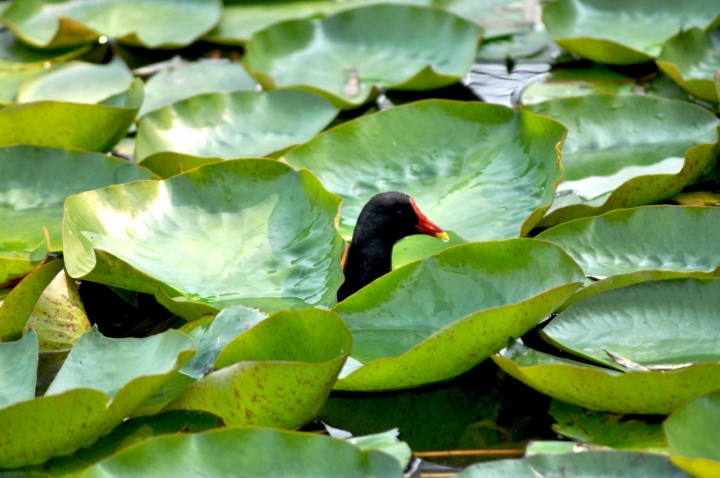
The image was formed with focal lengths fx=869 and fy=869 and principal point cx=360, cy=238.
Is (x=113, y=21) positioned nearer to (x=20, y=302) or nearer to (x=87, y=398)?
(x=20, y=302)

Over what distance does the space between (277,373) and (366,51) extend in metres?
2.06

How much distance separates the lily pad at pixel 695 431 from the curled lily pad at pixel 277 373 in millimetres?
561

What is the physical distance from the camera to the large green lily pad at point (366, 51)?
3.13m

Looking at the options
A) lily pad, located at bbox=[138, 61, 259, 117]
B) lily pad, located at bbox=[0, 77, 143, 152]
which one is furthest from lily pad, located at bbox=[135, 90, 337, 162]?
lily pad, located at bbox=[138, 61, 259, 117]

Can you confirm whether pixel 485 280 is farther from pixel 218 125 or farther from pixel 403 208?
pixel 218 125

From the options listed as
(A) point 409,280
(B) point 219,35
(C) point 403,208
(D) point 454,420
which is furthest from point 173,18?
(D) point 454,420

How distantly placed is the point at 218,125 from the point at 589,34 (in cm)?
151

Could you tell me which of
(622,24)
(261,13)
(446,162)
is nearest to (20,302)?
(446,162)

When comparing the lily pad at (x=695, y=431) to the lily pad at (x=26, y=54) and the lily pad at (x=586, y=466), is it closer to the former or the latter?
the lily pad at (x=586, y=466)

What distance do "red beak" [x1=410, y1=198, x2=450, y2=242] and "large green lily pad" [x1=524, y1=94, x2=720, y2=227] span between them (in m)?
0.33

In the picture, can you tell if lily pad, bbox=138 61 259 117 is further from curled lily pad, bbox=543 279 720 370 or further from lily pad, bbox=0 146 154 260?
curled lily pad, bbox=543 279 720 370

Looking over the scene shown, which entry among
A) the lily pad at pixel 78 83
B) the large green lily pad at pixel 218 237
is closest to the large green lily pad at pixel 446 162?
the large green lily pad at pixel 218 237

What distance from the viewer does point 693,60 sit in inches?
120

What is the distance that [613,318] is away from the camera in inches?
72.5
